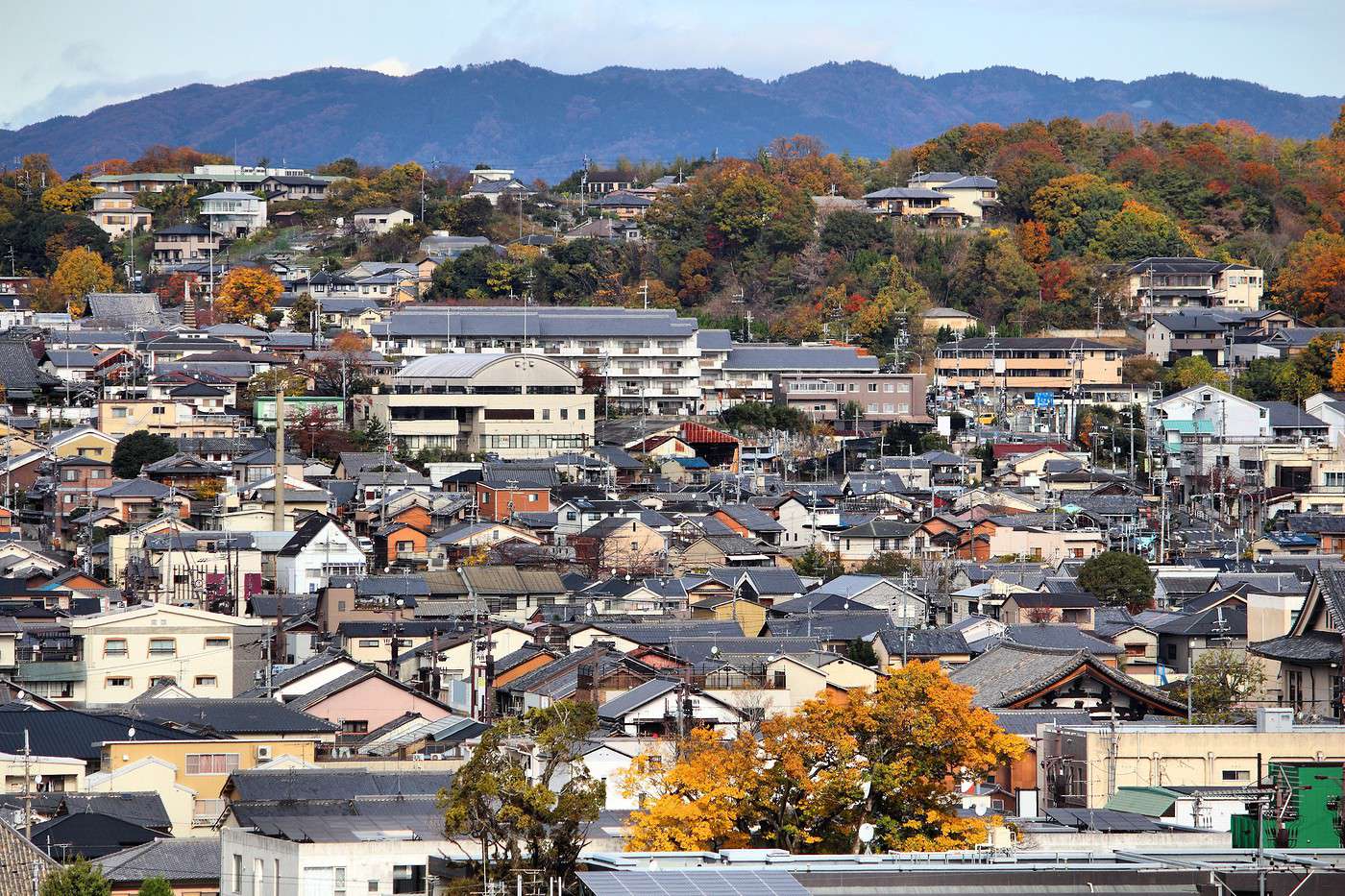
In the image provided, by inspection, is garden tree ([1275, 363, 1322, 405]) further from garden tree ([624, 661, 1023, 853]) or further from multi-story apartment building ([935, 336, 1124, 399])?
garden tree ([624, 661, 1023, 853])

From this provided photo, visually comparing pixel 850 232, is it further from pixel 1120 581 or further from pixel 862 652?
pixel 862 652

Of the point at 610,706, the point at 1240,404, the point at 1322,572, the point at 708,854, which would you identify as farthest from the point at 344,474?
the point at 708,854

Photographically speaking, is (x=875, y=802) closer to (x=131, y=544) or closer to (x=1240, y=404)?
(x=131, y=544)

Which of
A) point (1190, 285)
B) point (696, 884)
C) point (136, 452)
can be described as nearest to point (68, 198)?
point (136, 452)

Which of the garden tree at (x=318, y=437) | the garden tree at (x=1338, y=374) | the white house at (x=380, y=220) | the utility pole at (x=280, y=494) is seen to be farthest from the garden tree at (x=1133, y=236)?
the utility pole at (x=280, y=494)

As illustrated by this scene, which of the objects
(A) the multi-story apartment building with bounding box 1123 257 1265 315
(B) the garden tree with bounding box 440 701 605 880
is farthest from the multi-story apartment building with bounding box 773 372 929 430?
(B) the garden tree with bounding box 440 701 605 880

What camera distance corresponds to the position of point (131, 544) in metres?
32.5

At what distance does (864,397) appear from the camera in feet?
162

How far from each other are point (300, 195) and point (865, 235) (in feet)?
75.3

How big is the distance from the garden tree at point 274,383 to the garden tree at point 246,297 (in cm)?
993

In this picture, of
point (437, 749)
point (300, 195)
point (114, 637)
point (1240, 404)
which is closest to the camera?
point (437, 749)

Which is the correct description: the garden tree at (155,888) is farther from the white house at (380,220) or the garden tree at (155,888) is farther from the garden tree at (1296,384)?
the white house at (380,220)

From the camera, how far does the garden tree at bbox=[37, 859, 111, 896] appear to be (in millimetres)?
12203

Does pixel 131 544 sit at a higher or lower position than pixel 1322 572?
lower
